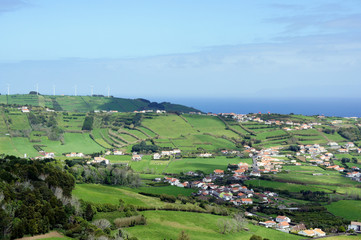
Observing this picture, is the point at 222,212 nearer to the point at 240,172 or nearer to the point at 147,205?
the point at 147,205

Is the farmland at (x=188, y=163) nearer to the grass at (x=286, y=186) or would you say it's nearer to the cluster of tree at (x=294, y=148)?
the cluster of tree at (x=294, y=148)

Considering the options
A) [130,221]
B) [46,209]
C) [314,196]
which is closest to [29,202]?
[46,209]

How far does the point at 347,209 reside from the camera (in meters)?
65.6

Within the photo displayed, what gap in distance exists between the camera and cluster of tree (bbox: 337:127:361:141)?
453ft

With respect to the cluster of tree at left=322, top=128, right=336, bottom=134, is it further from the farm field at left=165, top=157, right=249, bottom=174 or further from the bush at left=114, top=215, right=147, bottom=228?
the bush at left=114, top=215, right=147, bottom=228

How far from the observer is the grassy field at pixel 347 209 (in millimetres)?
62753

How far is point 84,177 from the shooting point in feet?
237

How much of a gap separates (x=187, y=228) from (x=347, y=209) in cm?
2862

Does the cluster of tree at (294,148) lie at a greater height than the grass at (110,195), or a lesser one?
greater

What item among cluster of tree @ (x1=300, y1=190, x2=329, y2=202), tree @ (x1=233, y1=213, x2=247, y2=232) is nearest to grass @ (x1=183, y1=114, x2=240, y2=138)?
cluster of tree @ (x1=300, y1=190, x2=329, y2=202)

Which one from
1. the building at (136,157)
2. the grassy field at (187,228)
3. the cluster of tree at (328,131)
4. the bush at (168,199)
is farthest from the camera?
the cluster of tree at (328,131)

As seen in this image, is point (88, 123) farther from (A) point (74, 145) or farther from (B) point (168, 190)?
(B) point (168, 190)

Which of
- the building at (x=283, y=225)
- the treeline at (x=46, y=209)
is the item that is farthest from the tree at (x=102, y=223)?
the building at (x=283, y=225)

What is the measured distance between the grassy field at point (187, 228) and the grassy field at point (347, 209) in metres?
14.8
